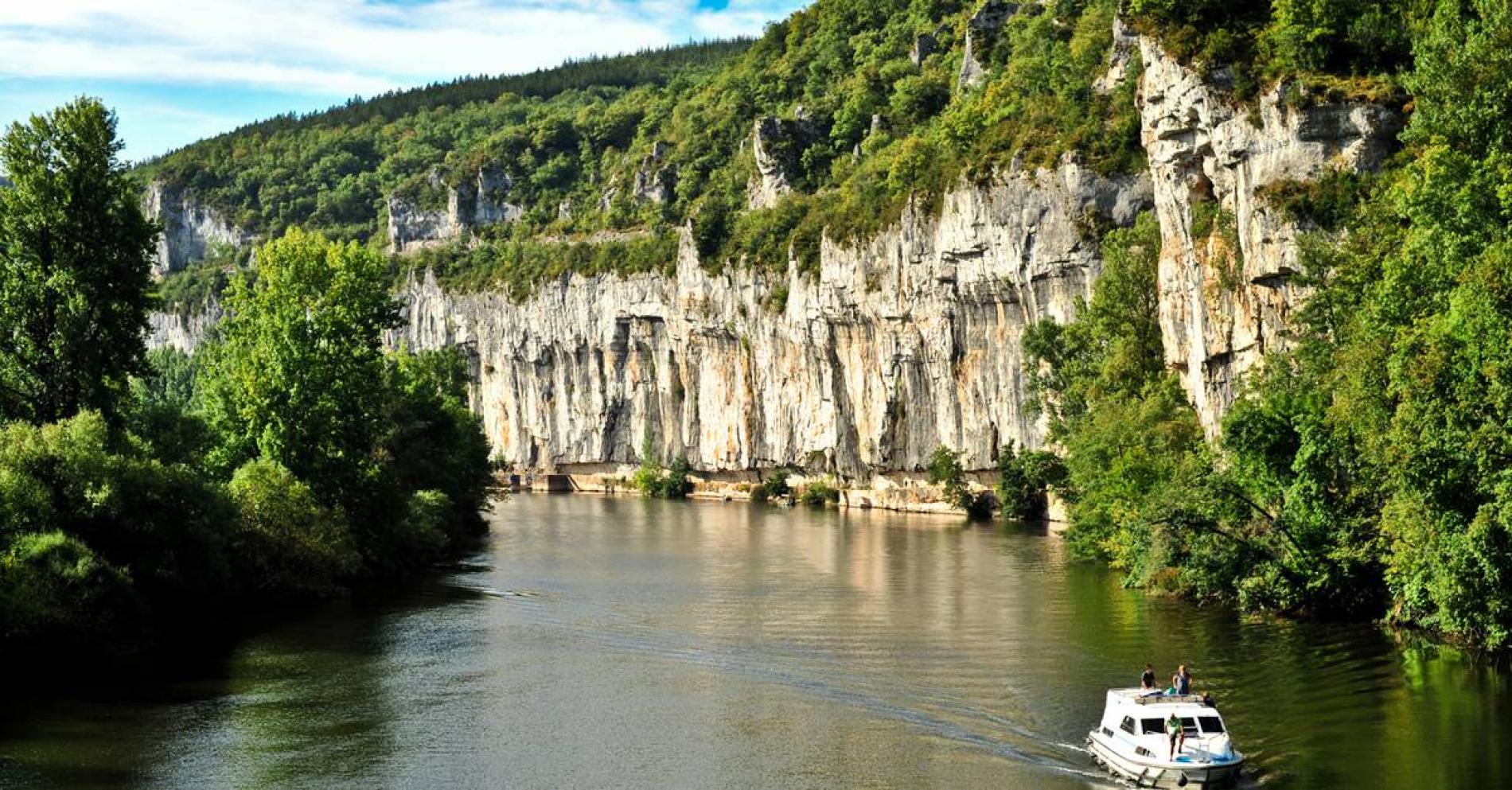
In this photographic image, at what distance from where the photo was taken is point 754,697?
3459cm

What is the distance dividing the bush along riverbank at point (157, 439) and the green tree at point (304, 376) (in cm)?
7

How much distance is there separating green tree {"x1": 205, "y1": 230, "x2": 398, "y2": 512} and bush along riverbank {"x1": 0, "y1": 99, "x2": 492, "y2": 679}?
7 cm

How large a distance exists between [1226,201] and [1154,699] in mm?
28407

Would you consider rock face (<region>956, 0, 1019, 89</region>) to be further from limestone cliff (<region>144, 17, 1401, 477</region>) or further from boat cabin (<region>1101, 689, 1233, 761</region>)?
boat cabin (<region>1101, 689, 1233, 761</region>)

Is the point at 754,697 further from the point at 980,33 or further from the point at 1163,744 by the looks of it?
the point at 980,33

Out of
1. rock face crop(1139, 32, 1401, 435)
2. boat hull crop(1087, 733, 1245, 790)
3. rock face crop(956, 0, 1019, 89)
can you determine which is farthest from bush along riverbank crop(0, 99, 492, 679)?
rock face crop(956, 0, 1019, 89)

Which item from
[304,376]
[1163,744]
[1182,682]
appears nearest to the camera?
[1163,744]

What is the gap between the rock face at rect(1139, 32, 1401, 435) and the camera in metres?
48.0

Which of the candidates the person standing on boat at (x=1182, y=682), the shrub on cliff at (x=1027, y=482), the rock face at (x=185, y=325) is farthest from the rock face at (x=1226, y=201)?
the rock face at (x=185, y=325)

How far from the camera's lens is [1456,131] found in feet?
127

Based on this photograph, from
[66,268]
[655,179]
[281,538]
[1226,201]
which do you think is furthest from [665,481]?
[66,268]

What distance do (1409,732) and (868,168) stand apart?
8769 cm

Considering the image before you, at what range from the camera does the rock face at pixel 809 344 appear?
8325 centimetres

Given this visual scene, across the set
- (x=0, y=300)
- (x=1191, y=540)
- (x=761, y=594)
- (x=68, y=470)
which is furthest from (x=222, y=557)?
(x=1191, y=540)
